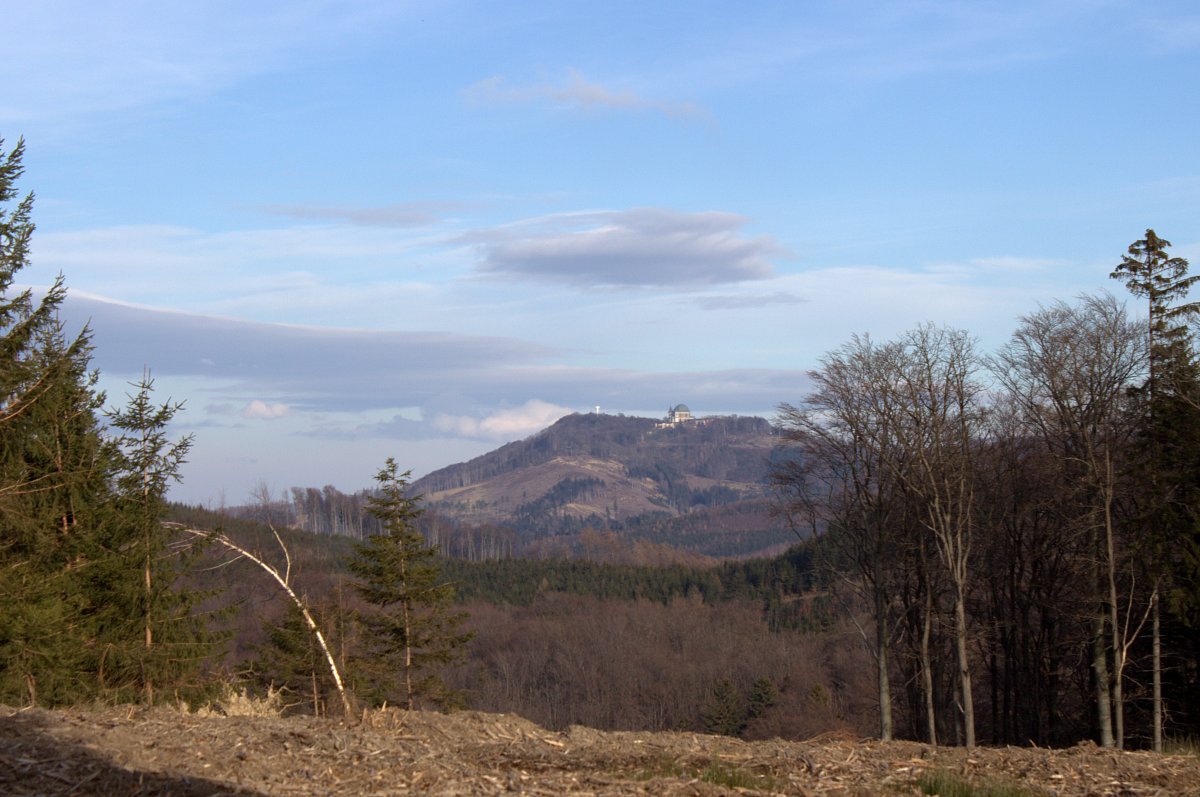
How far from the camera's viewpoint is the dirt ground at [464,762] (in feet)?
20.5

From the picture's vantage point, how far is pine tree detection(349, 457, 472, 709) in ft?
91.9

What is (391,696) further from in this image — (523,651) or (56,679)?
(523,651)

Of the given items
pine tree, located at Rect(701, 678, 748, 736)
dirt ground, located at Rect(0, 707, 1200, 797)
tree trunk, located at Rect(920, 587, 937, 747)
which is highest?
dirt ground, located at Rect(0, 707, 1200, 797)

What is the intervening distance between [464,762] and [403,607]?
2188 centimetres

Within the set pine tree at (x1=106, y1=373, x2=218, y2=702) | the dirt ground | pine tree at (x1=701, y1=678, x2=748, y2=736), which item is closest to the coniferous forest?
pine tree at (x1=106, y1=373, x2=218, y2=702)

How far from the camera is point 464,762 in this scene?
7117mm

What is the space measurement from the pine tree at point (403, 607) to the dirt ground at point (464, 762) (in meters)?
19.3

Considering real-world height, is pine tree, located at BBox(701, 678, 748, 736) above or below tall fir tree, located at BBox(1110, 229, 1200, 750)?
below

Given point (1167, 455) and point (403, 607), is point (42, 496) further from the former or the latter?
point (1167, 455)

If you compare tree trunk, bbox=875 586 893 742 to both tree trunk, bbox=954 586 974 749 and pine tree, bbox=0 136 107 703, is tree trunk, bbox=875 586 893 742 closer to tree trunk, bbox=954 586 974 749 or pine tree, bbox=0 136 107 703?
tree trunk, bbox=954 586 974 749

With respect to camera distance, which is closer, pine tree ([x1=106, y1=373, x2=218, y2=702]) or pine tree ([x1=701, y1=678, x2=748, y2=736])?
pine tree ([x1=106, y1=373, x2=218, y2=702])

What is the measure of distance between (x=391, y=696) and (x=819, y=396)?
56.5ft

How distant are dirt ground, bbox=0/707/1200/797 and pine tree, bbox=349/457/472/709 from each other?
19.3 meters

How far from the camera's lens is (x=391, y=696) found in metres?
31.4
